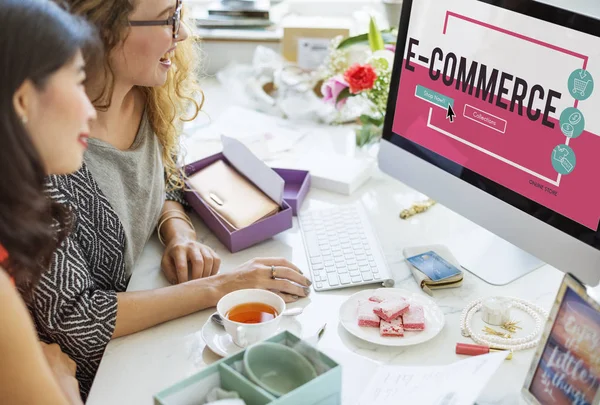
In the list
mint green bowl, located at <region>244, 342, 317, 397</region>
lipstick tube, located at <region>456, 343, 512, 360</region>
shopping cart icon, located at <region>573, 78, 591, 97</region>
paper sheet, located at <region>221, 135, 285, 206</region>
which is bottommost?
lipstick tube, located at <region>456, 343, 512, 360</region>

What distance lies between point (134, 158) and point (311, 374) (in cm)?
70

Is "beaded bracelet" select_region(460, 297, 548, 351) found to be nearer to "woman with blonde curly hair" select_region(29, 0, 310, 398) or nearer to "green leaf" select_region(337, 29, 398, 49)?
"woman with blonde curly hair" select_region(29, 0, 310, 398)

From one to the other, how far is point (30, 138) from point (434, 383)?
25.2 inches

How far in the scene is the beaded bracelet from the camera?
1189 mm

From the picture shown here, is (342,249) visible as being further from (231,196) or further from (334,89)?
(334,89)

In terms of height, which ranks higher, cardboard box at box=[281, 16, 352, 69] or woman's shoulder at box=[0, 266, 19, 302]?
woman's shoulder at box=[0, 266, 19, 302]

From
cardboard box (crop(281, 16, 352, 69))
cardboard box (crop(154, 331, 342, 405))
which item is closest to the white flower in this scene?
cardboard box (crop(281, 16, 352, 69))

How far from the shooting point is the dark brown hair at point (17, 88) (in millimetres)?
854

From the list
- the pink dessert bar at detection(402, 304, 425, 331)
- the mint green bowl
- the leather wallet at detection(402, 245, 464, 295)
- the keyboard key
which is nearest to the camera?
the mint green bowl

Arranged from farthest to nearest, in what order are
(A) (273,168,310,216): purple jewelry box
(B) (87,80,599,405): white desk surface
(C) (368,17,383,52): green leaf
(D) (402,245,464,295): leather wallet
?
(C) (368,17,383,52): green leaf < (A) (273,168,310,216): purple jewelry box < (D) (402,245,464,295): leather wallet < (B) (87,80,599,405): white desk surface

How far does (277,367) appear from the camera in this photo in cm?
100

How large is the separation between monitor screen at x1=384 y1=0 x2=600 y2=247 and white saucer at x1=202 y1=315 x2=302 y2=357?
0.44 m

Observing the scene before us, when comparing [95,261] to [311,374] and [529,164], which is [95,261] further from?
[529,164]

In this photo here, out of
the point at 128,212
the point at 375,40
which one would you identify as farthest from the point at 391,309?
the point at 375,40
